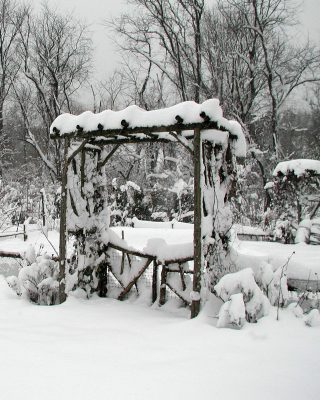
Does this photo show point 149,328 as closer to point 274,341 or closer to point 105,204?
point 274,341

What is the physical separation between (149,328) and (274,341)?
1.74m

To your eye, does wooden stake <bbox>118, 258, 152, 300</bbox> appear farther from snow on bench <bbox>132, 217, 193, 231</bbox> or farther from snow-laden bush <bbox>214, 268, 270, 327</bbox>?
snow on bench <bbox>132, 217, 193, 231</bbox>

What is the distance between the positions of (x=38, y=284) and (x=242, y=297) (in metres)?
3.64

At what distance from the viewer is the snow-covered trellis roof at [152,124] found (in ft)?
17.5

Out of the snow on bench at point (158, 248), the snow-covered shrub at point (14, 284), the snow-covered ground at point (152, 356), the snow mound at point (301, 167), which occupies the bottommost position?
the snow-covered ground at point (152, 356)

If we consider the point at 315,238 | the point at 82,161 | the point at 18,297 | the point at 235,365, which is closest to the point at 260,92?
the point at 315,238

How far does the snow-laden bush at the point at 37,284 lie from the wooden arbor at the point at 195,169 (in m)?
0.25

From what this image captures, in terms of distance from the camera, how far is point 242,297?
4.97m

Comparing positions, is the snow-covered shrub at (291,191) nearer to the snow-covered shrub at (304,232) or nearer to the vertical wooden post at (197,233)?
the snow-covered shrub at (304,232)

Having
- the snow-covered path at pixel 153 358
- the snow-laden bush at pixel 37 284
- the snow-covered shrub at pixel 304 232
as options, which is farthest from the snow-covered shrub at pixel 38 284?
the snow-covered shrub at pixel 304 232

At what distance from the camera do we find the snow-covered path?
3.58m

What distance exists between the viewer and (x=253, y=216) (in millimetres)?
17438

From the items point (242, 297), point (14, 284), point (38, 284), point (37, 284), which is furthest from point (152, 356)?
point (14, 284)

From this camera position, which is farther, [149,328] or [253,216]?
[253,216]
